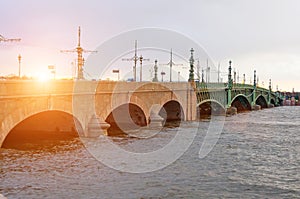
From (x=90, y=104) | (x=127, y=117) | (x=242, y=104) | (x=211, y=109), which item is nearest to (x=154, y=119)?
(x=127, y=117)

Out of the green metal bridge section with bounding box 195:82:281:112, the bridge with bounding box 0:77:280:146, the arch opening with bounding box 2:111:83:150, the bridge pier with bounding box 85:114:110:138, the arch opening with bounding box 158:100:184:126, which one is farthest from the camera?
the green metal bridge section with bounding box 195:82:281:112

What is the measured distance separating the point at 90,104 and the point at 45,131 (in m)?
5.34

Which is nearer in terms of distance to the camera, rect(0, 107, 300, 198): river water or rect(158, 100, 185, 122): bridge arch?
rect(0, 107, 300, 198): river water

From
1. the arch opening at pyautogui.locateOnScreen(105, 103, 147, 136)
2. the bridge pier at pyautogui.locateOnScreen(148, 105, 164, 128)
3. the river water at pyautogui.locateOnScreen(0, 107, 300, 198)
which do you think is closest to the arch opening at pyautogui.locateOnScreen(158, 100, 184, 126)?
the arch opening at pyautogui.locateOnScreen(105, 103, 147, 136)

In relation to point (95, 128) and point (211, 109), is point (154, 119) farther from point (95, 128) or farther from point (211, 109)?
point (211, 109)

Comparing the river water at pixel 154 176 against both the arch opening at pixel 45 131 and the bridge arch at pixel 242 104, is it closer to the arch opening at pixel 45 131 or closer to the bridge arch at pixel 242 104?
the arch opening at pixel 45 131

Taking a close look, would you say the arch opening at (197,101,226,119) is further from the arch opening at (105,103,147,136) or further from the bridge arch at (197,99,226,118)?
the arch opening at (105,103,147,136)

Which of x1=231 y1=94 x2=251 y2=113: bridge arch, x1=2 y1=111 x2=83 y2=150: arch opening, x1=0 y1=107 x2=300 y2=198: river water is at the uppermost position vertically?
x1=231 y1=94 x2=251 y2=113: bridge arch

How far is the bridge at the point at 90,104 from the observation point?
1032 inches

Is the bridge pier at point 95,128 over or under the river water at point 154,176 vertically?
over

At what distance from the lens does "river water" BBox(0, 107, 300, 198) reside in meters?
20.7

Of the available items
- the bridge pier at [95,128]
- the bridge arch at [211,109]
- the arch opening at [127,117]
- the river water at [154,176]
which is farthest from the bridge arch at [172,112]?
the river water at [154,176]

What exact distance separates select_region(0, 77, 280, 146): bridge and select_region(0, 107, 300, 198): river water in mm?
2765

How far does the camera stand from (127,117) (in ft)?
180
